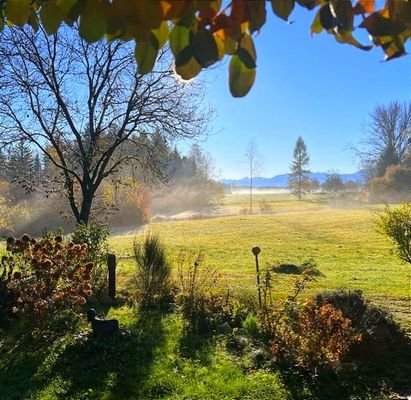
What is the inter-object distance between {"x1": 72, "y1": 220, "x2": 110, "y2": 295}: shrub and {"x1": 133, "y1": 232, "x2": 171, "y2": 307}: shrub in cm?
92

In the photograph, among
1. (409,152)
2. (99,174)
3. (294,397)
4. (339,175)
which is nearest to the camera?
(294,397)

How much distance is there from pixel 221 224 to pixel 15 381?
100ft

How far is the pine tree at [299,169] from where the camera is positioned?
7719cm

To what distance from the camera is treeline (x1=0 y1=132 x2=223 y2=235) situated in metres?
12.7

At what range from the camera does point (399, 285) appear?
40.1 ft

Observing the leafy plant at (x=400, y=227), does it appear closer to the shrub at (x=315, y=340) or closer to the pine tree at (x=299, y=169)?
the shrub at (x=315, y=340)

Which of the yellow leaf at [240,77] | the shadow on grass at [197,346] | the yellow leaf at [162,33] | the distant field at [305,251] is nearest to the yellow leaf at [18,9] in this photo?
the yellow leaf at [162,33]

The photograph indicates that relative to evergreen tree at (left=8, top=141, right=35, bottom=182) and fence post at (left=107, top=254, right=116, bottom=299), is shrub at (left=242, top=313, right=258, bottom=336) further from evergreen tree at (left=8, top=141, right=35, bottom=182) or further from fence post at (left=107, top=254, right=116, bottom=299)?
evergreen tree at (left=8, top=141, right=35, bottom=182)

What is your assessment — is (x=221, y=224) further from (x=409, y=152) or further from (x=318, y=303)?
(x=318, y=303)

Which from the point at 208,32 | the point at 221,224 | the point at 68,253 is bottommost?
the point at 221,224

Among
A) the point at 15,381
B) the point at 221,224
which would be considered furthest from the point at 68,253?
the point at 221,224

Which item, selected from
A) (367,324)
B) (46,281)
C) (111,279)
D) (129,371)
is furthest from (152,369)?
(111,279)

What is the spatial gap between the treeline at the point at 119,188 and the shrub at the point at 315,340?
7972 mm

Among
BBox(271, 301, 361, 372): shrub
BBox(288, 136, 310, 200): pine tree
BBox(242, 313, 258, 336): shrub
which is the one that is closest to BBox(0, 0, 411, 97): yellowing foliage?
BBox(271, 301, 361, 372): shrub
